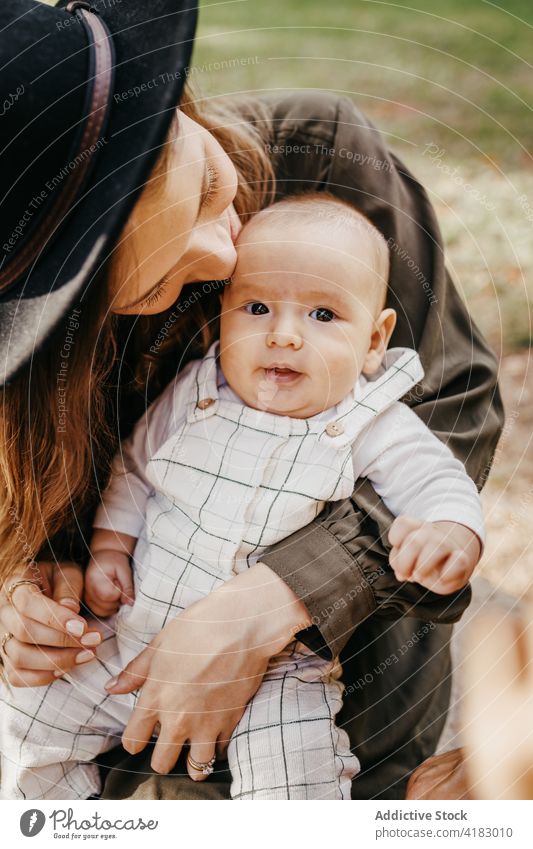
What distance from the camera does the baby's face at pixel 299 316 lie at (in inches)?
25.5

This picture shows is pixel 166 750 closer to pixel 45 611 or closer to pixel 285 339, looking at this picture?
pixel 45 611

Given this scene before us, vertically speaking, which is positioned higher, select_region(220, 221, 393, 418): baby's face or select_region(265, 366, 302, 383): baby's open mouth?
select_region(220, 221, 393, 418): baby's face

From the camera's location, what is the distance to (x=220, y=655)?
25.6 inches

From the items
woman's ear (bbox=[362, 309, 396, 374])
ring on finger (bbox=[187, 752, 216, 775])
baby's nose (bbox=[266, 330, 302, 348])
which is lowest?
ring on finger (bbox=[187, 752, 216, 775])

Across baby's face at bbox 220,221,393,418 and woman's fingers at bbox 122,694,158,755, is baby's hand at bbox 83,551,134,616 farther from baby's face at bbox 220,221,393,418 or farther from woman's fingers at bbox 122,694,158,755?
baby's face at bbox 220,221,393,418

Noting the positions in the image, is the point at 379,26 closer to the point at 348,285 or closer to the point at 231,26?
the point at 231,26

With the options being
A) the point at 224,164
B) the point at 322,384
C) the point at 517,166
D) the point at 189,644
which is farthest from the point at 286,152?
the point at 517,166

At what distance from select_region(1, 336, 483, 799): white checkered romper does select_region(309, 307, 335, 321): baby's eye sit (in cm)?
6

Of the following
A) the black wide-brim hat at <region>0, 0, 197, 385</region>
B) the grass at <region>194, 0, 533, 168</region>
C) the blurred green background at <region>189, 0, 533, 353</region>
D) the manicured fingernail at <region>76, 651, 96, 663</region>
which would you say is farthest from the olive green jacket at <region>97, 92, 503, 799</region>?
the grass at <region>194, 0, 533, 168</region>

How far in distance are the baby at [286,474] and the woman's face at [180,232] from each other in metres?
0.03

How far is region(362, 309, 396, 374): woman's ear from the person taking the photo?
A: 69cm

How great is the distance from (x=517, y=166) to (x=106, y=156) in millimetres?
1041

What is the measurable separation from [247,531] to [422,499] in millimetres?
144

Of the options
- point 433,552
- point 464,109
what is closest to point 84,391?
point 433,552
